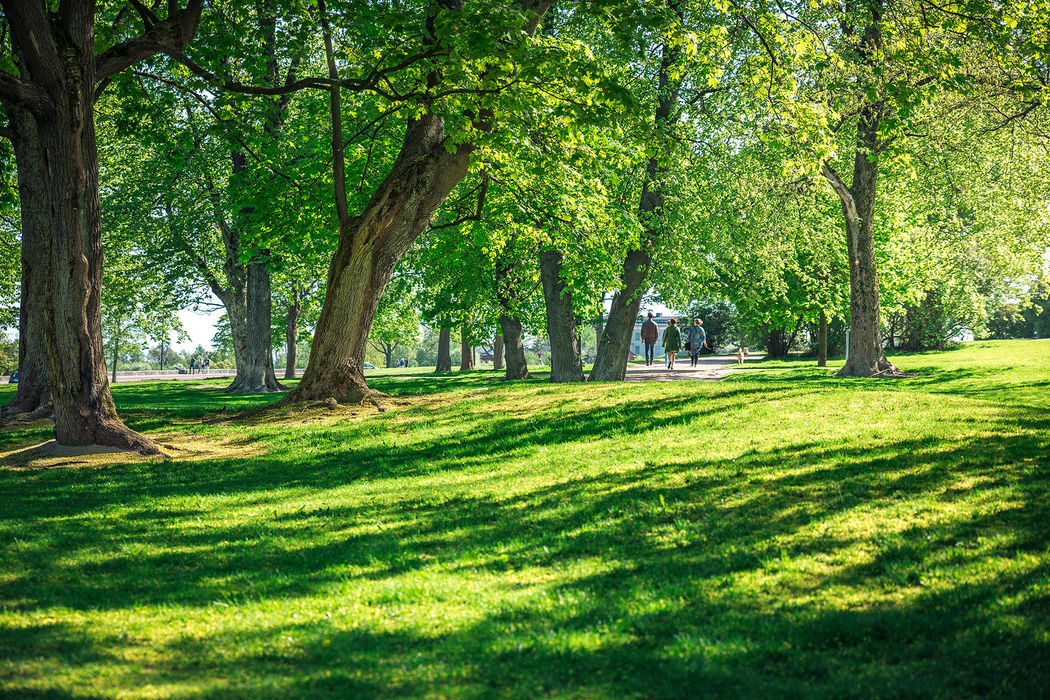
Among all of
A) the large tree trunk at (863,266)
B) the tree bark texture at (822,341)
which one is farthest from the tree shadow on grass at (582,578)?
the tree bark texture at (822,341)

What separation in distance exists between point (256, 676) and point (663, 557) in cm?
293

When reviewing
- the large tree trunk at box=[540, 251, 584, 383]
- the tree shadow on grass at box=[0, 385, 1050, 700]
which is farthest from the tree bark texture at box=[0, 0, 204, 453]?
the large tree trunk at box=[540, 251, 584, 383]

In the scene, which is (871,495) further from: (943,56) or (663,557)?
(943,56)

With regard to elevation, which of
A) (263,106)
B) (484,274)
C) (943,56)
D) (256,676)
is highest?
(263,106)

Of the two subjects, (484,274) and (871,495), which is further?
(484,274)

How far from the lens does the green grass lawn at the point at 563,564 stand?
376cm

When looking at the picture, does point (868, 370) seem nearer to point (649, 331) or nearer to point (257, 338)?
point (649, 331)

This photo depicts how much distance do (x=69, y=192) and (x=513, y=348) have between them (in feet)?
58.7

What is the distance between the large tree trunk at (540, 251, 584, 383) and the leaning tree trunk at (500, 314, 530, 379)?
574 cm

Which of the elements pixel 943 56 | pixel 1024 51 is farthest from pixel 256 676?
pixel 1024 51

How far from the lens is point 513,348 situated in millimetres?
26641

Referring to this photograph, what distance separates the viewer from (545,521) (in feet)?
22.2

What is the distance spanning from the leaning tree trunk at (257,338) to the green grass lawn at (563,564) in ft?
51.1

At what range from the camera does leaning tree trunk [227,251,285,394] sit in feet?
83.6
